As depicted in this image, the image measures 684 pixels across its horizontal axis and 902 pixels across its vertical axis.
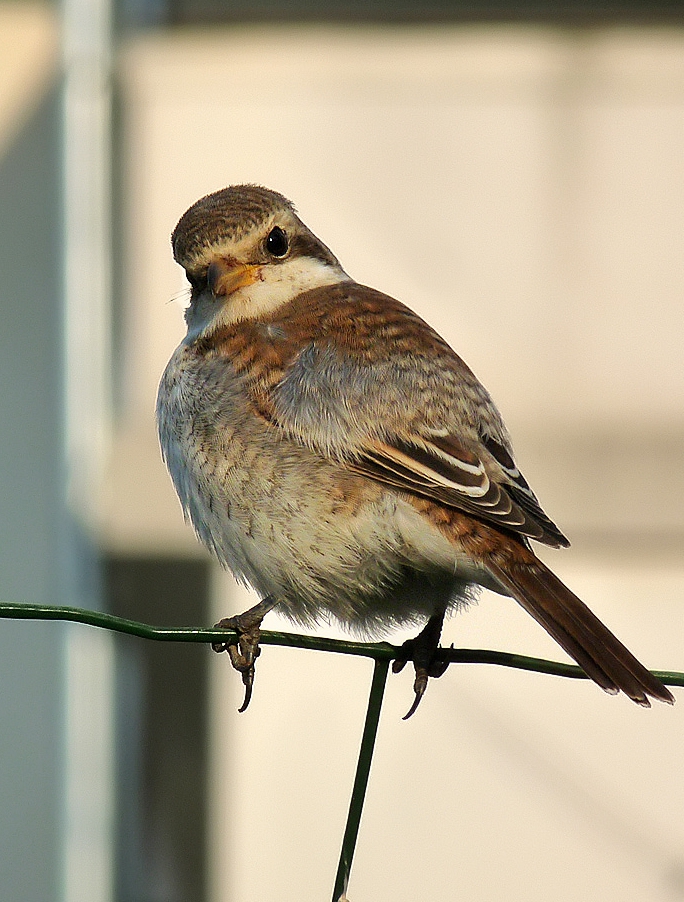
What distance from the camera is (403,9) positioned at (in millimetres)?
5379

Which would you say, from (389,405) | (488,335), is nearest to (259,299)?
(389,405)

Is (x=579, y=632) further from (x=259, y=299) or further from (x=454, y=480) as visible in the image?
(x=259, y=299)

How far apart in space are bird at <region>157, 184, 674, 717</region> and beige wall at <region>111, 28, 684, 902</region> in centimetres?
271

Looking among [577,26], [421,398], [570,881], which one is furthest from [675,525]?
[421,398]

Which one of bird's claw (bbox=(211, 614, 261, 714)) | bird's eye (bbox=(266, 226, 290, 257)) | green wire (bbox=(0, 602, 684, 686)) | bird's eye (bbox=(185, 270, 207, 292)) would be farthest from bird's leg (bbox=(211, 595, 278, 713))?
bird's eye (bbox=(266, 226, 290, 257))

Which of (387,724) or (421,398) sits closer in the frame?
(421,398)

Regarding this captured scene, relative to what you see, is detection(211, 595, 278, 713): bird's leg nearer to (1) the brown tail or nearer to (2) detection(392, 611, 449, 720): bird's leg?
(2) detection(392, 611, 449, 720): bird's leg

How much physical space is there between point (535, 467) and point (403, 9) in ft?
5.92

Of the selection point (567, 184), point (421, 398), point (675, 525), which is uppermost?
point (567, 184)

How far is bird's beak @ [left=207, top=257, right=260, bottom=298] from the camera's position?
2.72 meters

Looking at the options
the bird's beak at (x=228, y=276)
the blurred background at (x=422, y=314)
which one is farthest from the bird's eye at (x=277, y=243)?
the blurred background at (x=422, y=314)

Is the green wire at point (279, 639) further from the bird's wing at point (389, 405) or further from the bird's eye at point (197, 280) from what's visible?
the bird's eye at point (197, 280)

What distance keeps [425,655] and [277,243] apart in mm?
928

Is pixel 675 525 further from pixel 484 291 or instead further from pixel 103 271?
pixel 103 271
